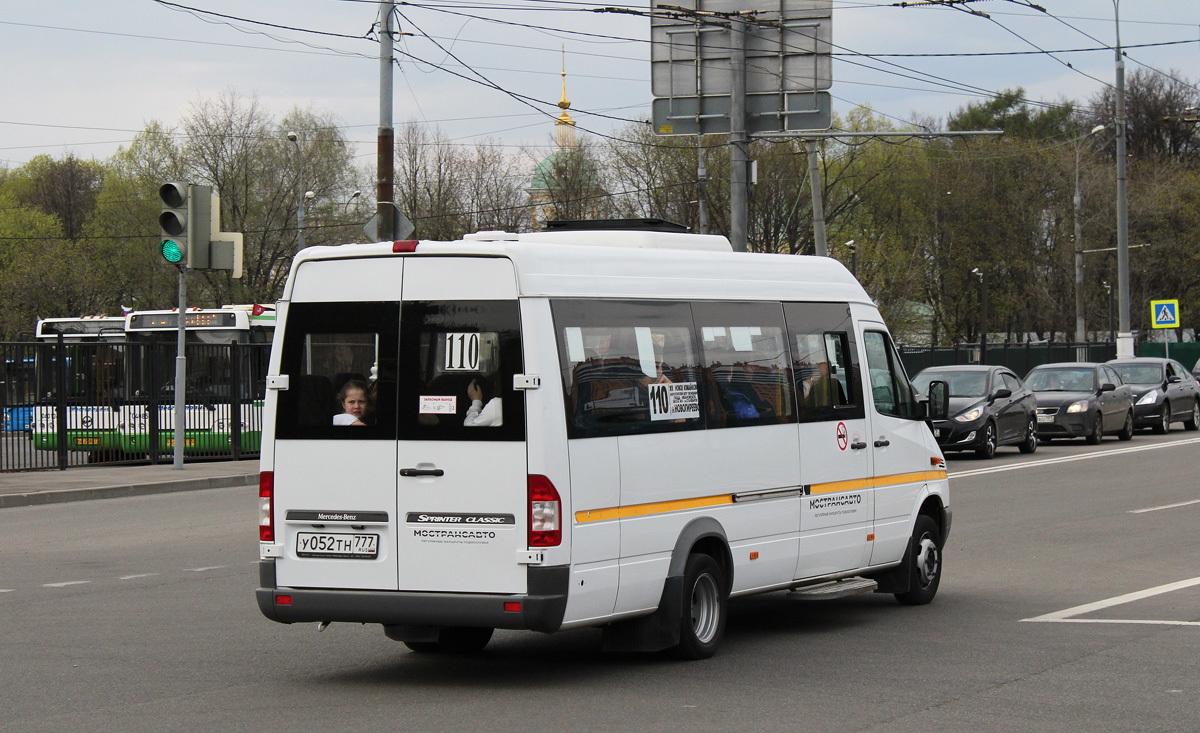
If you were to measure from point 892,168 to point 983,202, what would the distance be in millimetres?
10955

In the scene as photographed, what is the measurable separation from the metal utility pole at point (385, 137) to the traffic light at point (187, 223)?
249cm

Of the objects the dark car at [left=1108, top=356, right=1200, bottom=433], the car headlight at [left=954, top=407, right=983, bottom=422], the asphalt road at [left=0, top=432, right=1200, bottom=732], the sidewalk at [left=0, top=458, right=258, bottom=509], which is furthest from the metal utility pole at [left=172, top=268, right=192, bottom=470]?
the dark car at [left=1108, top=356, right=1200, bottom=433]

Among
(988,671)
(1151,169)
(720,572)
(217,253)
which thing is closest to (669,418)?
(720,572)

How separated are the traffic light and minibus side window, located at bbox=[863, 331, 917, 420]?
43.9 ft

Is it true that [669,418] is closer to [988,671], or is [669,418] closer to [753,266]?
[753,266]

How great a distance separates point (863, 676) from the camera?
745 cm

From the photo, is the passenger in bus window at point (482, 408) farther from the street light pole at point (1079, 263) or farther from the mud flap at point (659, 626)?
the street light pole at point (1079, 263)

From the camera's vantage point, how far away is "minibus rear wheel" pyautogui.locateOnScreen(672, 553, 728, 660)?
7.75 metres

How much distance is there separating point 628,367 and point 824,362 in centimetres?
207

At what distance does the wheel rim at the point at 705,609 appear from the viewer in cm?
793

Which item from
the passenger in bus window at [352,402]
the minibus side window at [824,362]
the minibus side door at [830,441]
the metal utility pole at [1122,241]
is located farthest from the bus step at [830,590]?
the metal utility pole at [1122,241]

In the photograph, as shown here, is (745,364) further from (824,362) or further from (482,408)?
(482,408)

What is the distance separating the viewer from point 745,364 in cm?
850

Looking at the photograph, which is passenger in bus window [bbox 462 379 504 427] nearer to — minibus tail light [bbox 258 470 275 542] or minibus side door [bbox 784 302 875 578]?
minibus tail light [bbox 258 470 275 542]
